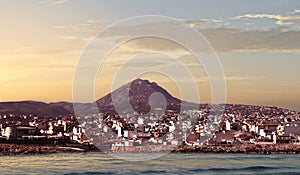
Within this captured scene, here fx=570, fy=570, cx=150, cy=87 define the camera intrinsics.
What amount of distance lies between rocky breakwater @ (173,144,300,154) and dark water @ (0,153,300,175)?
698 cm

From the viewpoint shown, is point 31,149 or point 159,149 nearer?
point 31,149

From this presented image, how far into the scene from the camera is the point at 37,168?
73.9ft

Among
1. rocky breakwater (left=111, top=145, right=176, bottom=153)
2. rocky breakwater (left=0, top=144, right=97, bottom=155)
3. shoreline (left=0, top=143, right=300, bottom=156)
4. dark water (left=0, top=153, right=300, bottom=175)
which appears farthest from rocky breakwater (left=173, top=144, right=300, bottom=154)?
dark water (left=0, top=153, right=300, bottom=175)

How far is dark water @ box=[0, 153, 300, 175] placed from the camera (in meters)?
22.3

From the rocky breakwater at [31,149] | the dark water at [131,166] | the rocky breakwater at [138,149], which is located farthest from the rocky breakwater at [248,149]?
the dark water at [131,166]

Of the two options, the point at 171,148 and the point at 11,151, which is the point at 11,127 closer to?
the point at 11,151

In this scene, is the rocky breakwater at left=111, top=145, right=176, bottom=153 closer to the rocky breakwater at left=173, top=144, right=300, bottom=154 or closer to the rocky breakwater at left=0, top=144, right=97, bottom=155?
the rocky breakwater at left=173, top=144, right=300, bottom=154

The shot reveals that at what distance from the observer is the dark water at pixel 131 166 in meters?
22.3

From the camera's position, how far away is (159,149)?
33.2 meters

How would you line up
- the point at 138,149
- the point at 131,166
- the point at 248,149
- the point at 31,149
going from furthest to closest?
the point at 248,149
the point at 138,149
the point at 31,149
the point at 131,166

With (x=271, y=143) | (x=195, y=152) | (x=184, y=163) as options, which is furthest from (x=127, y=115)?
(x=271, y=143)

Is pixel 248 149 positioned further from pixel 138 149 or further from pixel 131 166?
pixel 131 166

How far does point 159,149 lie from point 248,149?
7.06m

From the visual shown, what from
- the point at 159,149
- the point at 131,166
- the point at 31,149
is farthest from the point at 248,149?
the point at 131,166
